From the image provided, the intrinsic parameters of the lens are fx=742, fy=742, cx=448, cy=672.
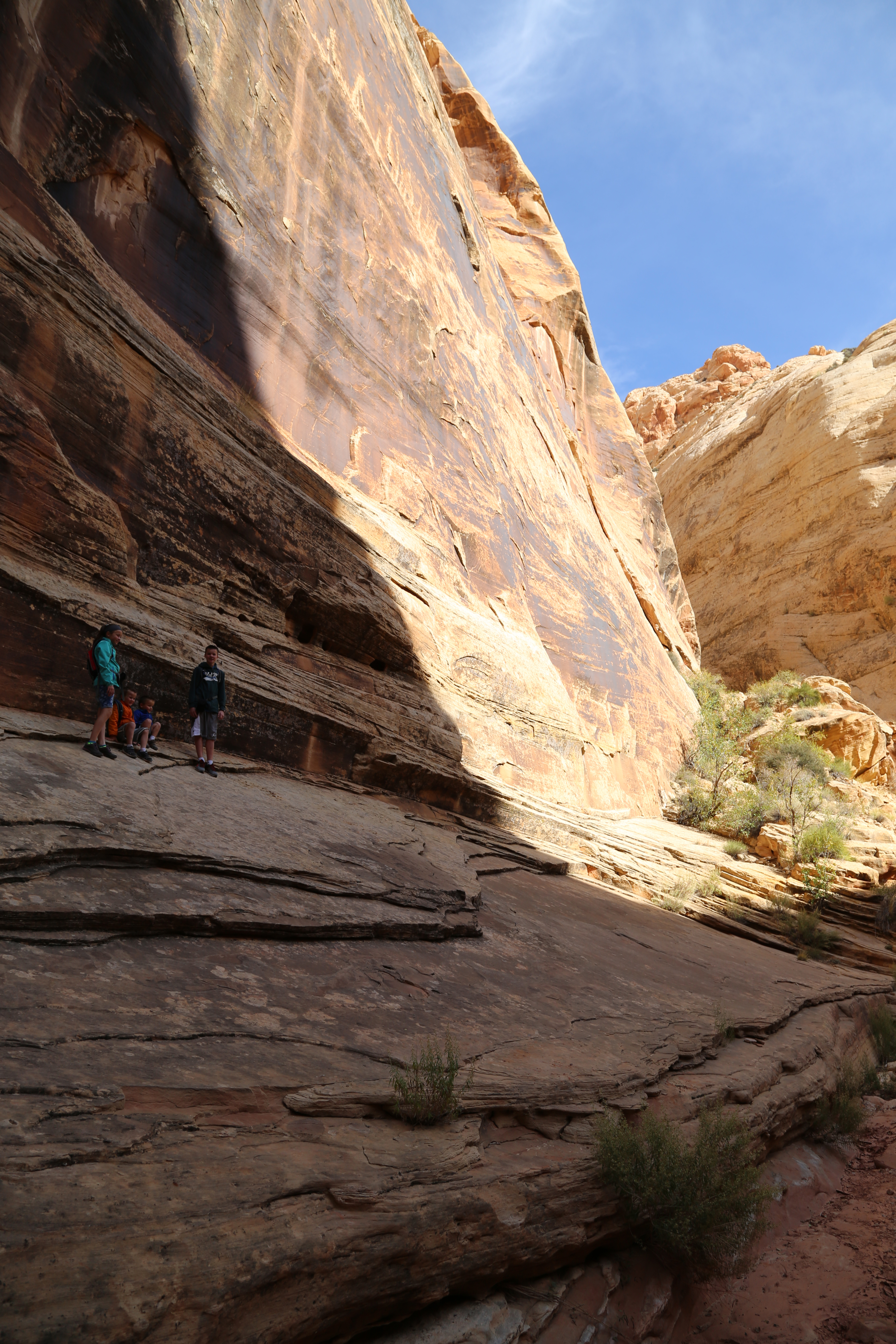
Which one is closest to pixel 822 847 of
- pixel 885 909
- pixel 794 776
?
pixel 885 909

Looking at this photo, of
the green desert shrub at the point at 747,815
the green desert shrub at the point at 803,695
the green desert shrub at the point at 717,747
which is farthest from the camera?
the green desert shrub at the point at 803,695

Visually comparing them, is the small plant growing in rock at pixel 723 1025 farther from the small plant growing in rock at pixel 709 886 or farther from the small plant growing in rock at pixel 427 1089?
the small plant growing in rock at pixel 709 886

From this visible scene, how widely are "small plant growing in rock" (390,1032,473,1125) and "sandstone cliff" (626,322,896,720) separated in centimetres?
3296

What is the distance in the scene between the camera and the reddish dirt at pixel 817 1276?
4027mm

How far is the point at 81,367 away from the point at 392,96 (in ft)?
46.3

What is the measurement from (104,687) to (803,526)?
39.1 metres

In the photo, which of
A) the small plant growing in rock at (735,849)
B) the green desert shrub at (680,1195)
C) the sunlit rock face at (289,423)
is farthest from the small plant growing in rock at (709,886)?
the green desert shrub at (680,1195)

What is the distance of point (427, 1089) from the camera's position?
397 centimetres

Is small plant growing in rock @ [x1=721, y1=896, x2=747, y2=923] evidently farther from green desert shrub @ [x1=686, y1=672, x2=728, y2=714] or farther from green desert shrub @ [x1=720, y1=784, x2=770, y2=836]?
green desert shrub @ [x1=686, y1=672, x2=728, y2=714]

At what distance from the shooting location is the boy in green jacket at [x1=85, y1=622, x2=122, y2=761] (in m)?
6.60

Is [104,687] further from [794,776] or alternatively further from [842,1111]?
[794,776]

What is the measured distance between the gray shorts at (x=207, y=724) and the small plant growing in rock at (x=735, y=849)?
12.6 meters

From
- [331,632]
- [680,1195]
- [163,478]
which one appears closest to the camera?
[680,1195]

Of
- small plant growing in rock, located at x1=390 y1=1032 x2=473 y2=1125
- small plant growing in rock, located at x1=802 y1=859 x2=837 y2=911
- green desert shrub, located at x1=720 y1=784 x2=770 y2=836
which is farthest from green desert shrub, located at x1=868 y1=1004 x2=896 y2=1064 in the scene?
small plant growing in rock, located at x1=390 y1=1032 x2=473 y2=1125
